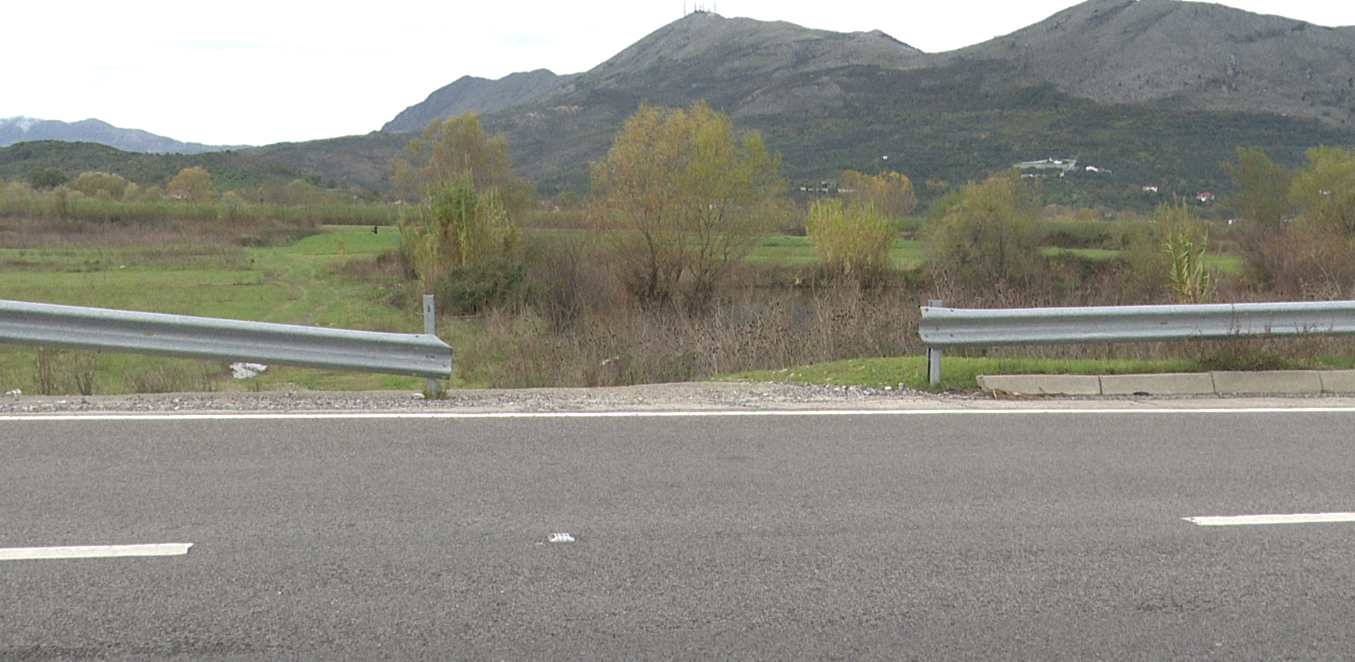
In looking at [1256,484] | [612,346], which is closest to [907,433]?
[1256,484]

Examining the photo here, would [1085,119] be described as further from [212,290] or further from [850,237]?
[212,290]

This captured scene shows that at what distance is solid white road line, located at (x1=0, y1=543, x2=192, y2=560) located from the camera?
464cm

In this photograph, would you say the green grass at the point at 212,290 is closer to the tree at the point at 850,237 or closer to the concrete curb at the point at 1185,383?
the concrete curb at the point at 1185,383

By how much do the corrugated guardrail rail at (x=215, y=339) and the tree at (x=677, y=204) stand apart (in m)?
29.9

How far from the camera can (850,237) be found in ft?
163

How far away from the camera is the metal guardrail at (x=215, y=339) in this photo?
8594 mm

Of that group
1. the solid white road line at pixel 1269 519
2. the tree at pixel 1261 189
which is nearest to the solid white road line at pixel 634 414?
the solid white road line at pixel 1269 519

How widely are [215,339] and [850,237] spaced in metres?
43.0

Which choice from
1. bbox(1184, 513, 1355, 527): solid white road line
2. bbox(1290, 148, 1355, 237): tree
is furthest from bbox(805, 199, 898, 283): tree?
bbox(1184, 513, 1355, 527): solid white road line

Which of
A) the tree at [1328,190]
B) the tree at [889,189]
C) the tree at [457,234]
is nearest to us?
the tree at [457,234]

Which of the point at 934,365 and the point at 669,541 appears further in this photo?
the point at 934,365

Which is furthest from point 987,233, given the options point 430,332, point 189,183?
point 189,183

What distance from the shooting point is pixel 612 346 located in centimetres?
1745

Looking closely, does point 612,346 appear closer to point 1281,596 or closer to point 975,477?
point 975,477
